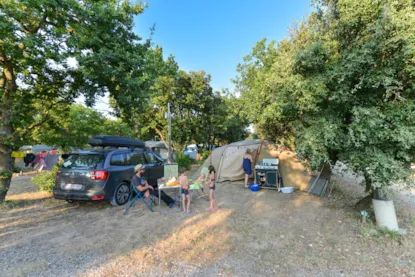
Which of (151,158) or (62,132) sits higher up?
(62,132)

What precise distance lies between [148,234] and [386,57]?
5616 mm

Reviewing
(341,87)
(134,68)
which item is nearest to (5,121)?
(134,68)

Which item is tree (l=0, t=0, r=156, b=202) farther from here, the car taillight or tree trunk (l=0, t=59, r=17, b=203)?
the car taillight

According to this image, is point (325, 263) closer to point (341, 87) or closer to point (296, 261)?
point (296, 261)

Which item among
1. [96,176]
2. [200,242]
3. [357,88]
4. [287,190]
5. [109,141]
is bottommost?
[200,242]

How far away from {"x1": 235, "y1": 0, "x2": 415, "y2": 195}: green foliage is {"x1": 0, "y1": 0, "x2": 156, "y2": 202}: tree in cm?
410

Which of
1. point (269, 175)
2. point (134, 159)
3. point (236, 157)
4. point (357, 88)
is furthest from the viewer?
point (236, 157)

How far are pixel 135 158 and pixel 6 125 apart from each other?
11.4ft

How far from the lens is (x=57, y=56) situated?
5324 millimetres

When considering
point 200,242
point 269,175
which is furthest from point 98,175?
point 269,175

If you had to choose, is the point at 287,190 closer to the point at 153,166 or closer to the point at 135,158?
the point at 153,166

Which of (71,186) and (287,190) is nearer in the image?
(71,186)

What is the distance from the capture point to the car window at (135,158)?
617 centimetres

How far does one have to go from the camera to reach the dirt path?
305 centimetres
